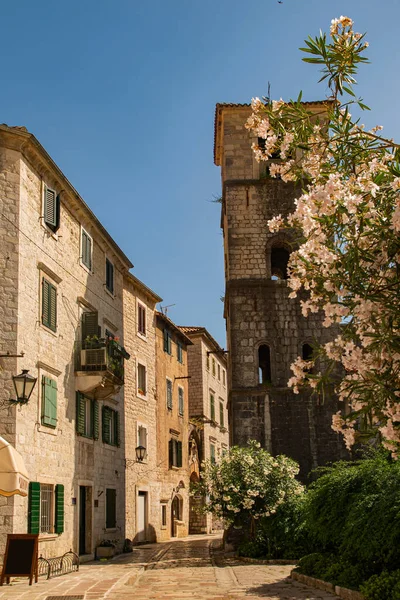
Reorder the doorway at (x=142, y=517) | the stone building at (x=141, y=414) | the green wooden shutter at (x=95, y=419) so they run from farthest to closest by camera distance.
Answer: the doorway at (x=142, y=517)
the stone building at (x=141, y=414)
the green wooden shutter at (x=95, y=419)

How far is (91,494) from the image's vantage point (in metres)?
22.6

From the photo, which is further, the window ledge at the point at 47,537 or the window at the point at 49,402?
the window at the point at 49,402

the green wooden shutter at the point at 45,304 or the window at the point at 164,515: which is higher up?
the green wooden shutter at the point at 45,304

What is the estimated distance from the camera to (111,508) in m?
24.8

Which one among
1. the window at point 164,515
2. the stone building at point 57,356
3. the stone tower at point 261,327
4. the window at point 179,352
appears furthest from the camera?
the window at point 179,352

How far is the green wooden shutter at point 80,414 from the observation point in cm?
2165

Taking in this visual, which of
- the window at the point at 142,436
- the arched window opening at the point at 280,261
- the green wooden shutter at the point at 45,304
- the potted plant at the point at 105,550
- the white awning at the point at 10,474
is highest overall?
the arched window opening at the point at 280,261

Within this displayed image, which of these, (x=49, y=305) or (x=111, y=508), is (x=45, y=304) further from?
(x=111, y=508)

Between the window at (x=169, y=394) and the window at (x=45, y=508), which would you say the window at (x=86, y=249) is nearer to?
the window at (x=45, y=508)

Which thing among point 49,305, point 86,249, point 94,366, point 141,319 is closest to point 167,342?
point 141,319

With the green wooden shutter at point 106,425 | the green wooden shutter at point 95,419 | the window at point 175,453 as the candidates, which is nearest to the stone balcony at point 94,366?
the green wooden shutter at point 95,419

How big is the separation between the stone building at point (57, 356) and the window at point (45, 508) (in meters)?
0.03

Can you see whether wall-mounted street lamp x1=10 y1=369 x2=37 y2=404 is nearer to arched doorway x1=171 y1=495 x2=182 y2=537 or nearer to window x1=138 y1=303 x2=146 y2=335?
window x1=138 y1=303 x2=146 y2=335

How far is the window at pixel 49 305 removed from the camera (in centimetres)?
1958
